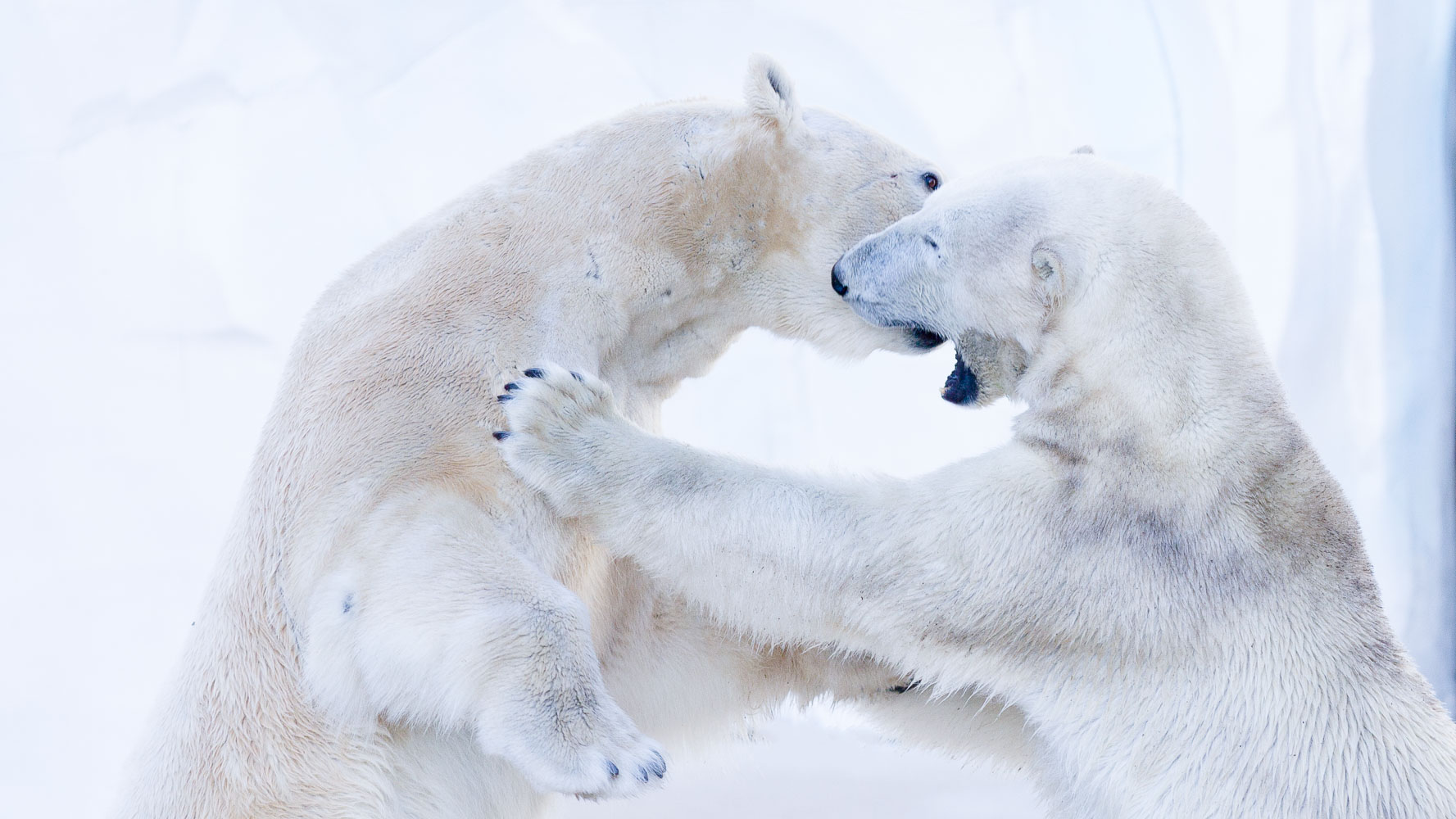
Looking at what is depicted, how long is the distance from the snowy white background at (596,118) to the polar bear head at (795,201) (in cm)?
106

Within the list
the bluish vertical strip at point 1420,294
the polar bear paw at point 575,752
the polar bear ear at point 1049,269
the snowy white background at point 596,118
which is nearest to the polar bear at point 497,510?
the polar bear paw at point 575,752

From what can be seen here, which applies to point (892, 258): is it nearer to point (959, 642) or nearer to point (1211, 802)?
point (959, 642)

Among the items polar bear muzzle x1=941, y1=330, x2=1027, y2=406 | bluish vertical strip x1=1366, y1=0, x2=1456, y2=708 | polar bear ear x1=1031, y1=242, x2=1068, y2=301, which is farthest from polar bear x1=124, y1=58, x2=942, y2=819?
bluish vertical strip x1=1366, y1=0, x2=1456, y2=708

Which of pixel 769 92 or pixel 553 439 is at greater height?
pixel 769 92

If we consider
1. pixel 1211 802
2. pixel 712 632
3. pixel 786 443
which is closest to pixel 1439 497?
pixel 786 443

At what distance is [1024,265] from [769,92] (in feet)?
1.43

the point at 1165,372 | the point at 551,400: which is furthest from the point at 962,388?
the point at 551,400

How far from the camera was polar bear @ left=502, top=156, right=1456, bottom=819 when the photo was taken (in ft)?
4.29

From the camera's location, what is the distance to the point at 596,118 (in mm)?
2916

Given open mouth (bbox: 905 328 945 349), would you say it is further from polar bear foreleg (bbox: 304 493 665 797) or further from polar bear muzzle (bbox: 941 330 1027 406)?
polar bear foreleg (bbox: 304 493 665 797)

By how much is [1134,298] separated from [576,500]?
72 centimetres

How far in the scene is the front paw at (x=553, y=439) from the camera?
1325 mm

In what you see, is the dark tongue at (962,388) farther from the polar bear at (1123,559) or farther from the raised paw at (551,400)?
the raised paw at (551,400)

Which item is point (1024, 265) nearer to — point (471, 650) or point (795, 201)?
point (795, 201)
